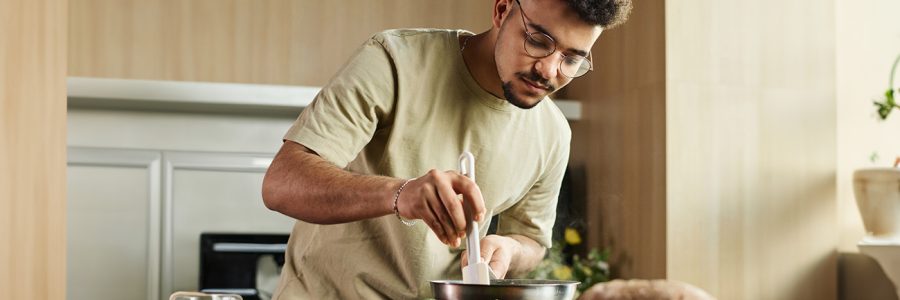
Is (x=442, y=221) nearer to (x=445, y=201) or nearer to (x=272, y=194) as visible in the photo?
(x=445, y=201)

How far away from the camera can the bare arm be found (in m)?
1.05

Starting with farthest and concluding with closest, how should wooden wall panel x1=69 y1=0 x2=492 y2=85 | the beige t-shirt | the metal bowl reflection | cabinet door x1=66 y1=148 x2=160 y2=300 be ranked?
wooden wall panel x1=69 y1=0 x2=492 y2=85
cabinet door x1=66 y1=148 x2=160 y2=300
the beige t-shirt
the metal bowl reflection

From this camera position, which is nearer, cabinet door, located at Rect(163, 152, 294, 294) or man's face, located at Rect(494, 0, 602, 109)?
man's face, located at Rect(494, 0, 602, 109)

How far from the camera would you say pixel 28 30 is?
1.59 meters

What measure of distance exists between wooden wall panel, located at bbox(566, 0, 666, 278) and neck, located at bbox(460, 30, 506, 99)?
176cm

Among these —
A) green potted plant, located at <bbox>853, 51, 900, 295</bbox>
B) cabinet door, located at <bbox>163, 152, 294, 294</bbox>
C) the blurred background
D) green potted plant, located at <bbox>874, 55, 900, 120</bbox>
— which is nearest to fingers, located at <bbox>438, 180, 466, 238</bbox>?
the blurred background

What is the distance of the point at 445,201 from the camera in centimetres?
104

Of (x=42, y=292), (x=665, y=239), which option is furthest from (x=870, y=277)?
(x=42, y=292)

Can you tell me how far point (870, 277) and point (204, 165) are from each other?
7.19ft

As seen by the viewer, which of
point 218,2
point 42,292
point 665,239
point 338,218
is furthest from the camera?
point 218,2

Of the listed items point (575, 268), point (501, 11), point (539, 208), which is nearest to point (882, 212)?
point (575, 268)

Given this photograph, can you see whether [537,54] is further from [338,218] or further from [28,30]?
[28,30]

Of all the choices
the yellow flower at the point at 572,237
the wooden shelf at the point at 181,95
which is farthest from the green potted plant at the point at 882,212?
the wooden shelf at the point at 181,95

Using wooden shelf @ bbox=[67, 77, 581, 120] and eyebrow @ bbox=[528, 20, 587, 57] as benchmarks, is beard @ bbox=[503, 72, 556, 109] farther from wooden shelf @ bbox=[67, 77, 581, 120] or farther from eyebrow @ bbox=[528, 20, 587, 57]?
wooden shelf @ bbox=[67, 77, 581, 120]
